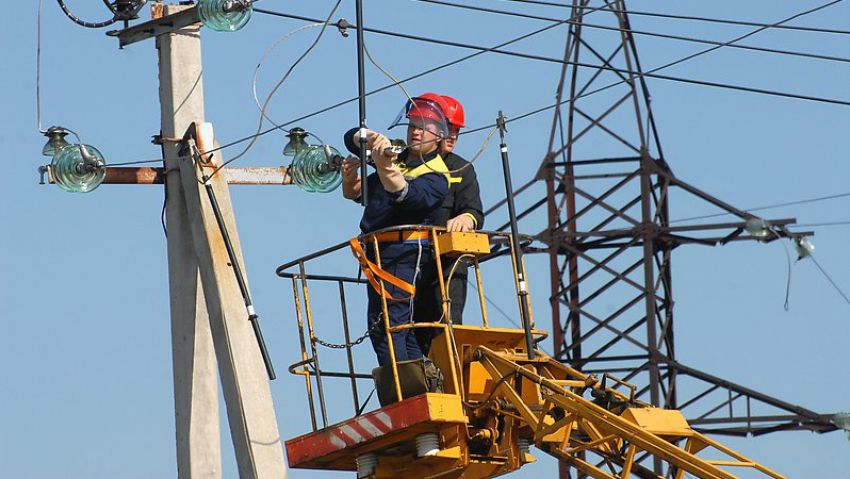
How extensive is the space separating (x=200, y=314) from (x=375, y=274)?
198 cm

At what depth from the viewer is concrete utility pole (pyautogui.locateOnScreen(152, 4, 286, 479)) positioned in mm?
13219

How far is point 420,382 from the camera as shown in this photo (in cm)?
1205

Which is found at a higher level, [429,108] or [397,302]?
[429,108]

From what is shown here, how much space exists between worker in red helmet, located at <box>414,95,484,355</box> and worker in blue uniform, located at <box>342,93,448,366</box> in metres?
0.13

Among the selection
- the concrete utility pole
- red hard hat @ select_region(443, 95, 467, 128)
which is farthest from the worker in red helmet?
the concrete utility pole

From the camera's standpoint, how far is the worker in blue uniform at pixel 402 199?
1240 centimetres

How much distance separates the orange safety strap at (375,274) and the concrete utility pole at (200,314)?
56.1 inches

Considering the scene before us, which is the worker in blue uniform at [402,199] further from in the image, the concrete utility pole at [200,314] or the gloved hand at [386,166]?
the concrete utility pole at [200,314]

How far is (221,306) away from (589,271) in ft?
31.4

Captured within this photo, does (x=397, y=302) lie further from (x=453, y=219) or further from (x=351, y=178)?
(x=351, y=178)

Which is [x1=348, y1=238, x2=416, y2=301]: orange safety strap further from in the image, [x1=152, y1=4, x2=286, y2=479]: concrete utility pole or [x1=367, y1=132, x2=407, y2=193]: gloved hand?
[x1=152, y1=4, x2=286, y2=479]: concrete utility pole

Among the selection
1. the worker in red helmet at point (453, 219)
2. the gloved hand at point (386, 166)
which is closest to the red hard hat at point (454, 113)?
the worker in red helmet at point (453, 219)

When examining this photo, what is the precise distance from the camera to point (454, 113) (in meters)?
13.4

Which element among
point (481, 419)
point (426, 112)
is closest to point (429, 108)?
point (426, 112)
